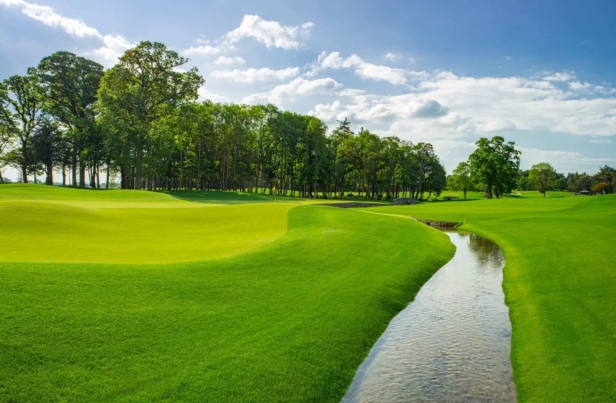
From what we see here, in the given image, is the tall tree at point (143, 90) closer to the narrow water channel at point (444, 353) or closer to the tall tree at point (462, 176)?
the narrow water channel at point (444, 353)

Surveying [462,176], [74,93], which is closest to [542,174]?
[462,176]

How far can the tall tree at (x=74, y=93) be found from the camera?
2702 inches

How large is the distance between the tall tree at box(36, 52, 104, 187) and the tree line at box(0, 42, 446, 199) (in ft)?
0.57

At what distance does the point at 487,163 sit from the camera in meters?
103

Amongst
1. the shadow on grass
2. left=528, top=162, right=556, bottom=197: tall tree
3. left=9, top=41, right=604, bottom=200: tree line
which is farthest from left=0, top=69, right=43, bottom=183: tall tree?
left=528, top=162, right=556, bottom=197: tall tree

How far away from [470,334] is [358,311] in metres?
3.68

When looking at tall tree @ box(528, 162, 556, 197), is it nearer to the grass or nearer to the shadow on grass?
the shadow on grass

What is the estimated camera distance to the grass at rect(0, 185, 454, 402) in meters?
7.86

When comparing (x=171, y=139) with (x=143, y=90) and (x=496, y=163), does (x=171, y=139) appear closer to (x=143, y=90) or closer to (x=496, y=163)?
(x=143, y=90)

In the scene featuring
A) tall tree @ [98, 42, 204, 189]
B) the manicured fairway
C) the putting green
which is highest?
tall tree @ [98, 42, 204, 189]

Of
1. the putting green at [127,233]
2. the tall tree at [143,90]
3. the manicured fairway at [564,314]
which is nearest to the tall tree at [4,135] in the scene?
the tall tree at [143,90]

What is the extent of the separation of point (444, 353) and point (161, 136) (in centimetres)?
5739

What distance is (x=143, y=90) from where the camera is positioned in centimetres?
5984

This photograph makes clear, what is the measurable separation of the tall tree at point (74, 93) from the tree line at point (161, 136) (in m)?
0.17
